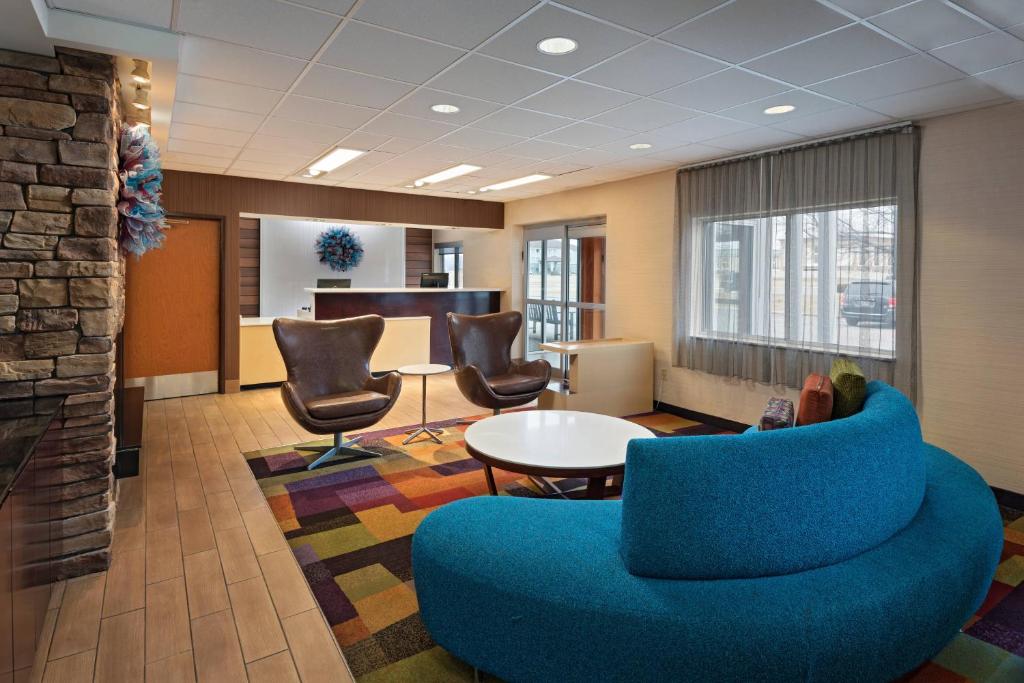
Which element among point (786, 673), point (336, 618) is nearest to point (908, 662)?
point (786, 673)

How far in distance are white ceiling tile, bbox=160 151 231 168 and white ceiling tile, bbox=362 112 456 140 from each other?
1997 millimetres

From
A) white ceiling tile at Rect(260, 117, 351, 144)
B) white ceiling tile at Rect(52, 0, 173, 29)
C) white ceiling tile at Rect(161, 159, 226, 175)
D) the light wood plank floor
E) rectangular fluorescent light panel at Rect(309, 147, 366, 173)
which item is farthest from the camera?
white ceiling tile at Rect(161, 159, 226, 175)

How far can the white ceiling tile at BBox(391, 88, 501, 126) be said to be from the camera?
3.53 metres

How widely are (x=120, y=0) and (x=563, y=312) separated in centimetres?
562

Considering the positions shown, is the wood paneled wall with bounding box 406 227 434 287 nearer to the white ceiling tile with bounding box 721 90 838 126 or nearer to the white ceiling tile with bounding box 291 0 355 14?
the white ceiling tile with bounding box 721 90 838 126

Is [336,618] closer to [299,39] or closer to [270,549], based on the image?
[270,549]

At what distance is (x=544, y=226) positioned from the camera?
7.68 m

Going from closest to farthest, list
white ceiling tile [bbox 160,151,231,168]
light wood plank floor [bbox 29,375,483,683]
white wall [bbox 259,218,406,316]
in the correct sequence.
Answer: light wood plank floor [bbox 29,375,483,683] → white ceiling tile [bbox 160,151,231,168] → white wall [bbox 259,218,406,316]

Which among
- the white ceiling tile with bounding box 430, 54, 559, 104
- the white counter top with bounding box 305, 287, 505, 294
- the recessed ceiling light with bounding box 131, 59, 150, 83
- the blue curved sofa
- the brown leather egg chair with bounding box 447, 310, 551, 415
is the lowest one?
the blue curved sofa

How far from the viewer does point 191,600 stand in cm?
237

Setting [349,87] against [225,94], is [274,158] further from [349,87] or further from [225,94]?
[349,87]

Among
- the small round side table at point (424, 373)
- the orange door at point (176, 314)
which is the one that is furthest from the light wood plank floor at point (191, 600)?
the orange door at point (176, 314)

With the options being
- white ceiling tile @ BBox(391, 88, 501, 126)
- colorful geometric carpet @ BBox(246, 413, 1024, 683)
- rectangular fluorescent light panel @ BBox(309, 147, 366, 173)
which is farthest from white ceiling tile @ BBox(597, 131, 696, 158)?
colorful geometric carpet @ BBox(246, 413, 1024, 683)

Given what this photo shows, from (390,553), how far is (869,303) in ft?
11.9
